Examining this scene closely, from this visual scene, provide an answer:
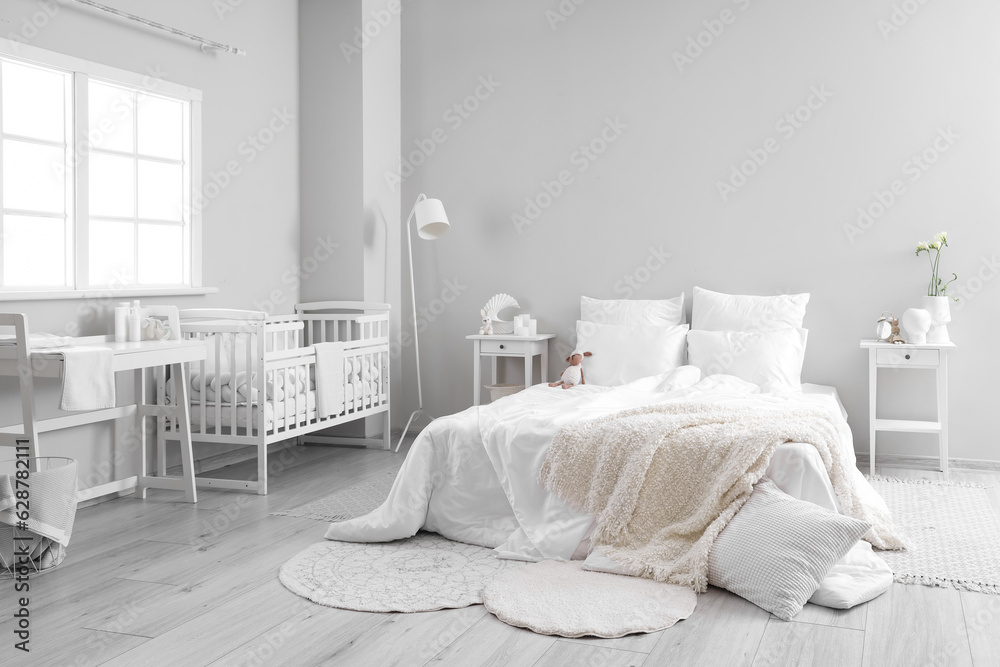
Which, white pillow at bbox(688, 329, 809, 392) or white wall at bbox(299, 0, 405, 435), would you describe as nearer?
white pillow at bbox(688, 329, 809, 392)

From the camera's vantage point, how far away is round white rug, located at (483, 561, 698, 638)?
229 centimetres

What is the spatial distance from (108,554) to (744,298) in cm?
325

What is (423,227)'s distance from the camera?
500cm

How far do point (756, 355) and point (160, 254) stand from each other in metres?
2.99

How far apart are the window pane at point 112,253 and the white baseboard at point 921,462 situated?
148 inches

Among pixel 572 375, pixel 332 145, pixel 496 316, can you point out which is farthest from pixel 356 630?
pixel 332 145

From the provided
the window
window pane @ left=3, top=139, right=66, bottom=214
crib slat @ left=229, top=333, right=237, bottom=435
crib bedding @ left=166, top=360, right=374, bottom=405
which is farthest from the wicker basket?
window pane @ left=3, top=139, right=66, bottom=214

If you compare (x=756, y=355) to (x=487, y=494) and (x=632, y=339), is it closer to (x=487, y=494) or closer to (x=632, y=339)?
(x=632, y=339)

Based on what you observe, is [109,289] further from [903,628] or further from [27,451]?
[903,628]

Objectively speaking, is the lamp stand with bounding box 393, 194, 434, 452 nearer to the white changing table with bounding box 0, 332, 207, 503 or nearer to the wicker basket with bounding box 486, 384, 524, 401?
the wicker basket with bounding box 486, 384, 524, 401

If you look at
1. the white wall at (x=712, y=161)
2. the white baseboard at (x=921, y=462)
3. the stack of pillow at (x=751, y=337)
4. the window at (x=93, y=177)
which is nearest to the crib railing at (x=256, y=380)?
the window at (x=93, y=177)

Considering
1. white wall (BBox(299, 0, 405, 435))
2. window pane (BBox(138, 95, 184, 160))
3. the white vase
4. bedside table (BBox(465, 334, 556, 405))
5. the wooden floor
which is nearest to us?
the wooden floor

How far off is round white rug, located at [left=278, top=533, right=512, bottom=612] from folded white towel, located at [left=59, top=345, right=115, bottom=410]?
918 millimetres

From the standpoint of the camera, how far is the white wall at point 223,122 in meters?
3.55
